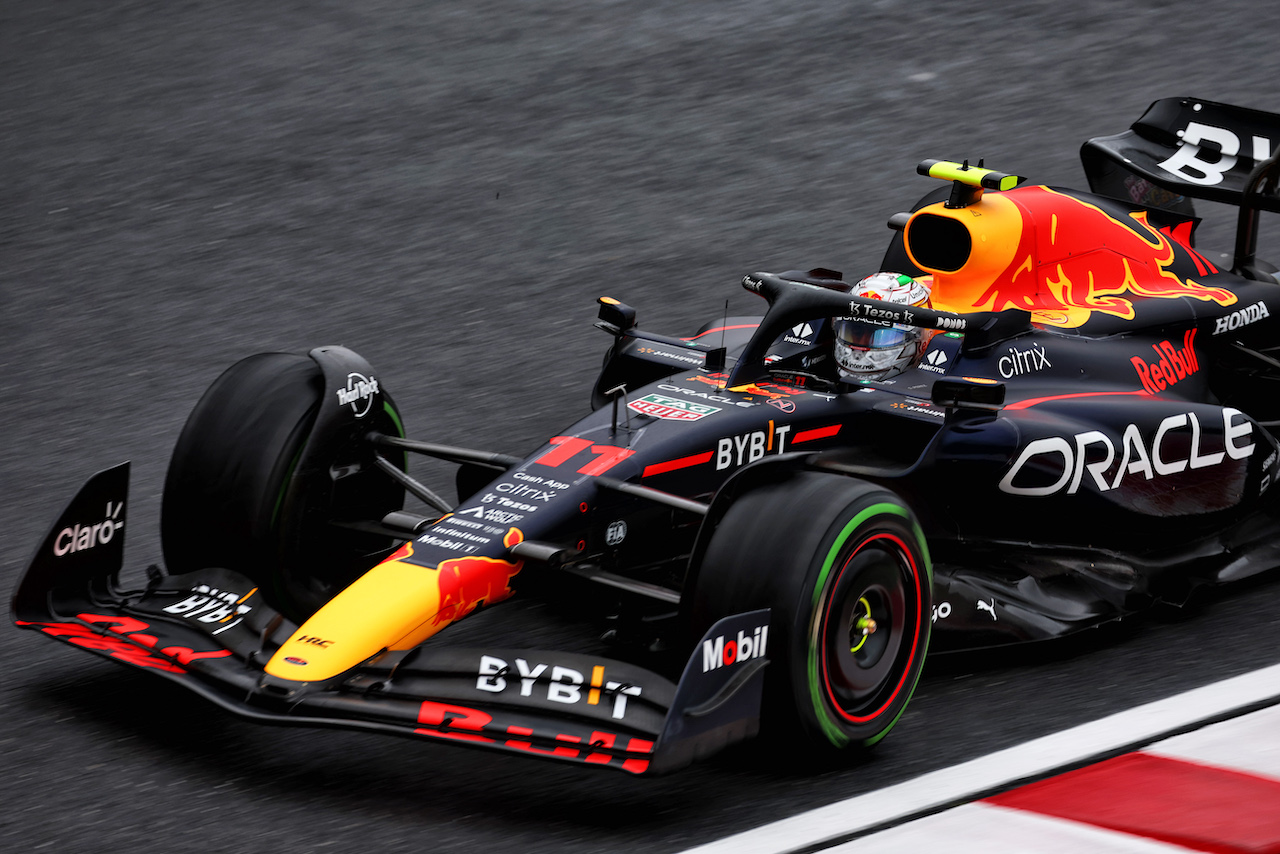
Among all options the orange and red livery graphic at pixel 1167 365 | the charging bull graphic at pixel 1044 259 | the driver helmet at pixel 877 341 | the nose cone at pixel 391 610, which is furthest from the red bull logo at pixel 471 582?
the orange and red livery graphic at pixel 1167 365

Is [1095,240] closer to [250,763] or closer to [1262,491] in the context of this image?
[1262,491]

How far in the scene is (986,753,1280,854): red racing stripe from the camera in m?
4.04

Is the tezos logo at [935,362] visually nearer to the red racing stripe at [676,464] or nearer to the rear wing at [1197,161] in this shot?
the red racing stripe at [676,464]

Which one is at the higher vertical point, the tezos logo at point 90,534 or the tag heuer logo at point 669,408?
the tag heuer logo at point 669,408

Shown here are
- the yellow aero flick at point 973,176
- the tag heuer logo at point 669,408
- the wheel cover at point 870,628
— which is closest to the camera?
the wheel cover at point 870,628

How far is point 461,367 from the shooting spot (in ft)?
27.5

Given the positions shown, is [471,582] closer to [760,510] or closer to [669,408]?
[760,510]

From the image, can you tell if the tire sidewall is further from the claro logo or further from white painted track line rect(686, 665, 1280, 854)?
the claro logo

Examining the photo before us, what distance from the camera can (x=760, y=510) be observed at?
4.46 meters

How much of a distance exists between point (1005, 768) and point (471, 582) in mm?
1545

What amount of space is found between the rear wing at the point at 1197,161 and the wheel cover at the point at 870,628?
119 inches

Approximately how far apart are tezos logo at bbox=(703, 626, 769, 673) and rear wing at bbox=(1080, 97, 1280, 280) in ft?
11.7

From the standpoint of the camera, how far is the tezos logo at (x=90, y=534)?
4.93 metres

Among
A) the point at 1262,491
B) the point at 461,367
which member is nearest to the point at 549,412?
the point at 461,367
